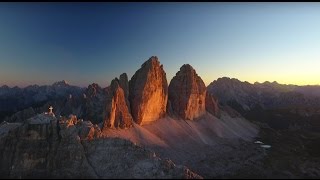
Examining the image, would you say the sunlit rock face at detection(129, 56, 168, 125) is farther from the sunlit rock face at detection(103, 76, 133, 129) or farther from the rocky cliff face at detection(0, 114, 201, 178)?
the rocky cliff face at detection(0, 114, 201, 178)

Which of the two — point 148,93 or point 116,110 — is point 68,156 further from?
point 148,93

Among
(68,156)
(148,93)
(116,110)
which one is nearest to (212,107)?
(148,93)

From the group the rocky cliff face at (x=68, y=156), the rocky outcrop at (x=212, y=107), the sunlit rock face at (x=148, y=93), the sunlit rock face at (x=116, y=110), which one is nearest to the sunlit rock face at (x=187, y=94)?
the rocky outcrop at (x=212, y=107)

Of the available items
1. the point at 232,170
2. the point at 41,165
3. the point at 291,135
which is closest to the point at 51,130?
the point at 41,165

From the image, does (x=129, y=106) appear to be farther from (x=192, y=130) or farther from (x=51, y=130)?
(x=51, y=130)

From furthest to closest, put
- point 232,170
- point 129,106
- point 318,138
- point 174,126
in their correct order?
point 318,138
point 174,126
point 129,106
point 232,170

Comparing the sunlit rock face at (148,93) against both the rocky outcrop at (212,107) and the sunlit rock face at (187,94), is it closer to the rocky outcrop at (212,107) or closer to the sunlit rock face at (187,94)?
the sunlit rock face at (187,94)
